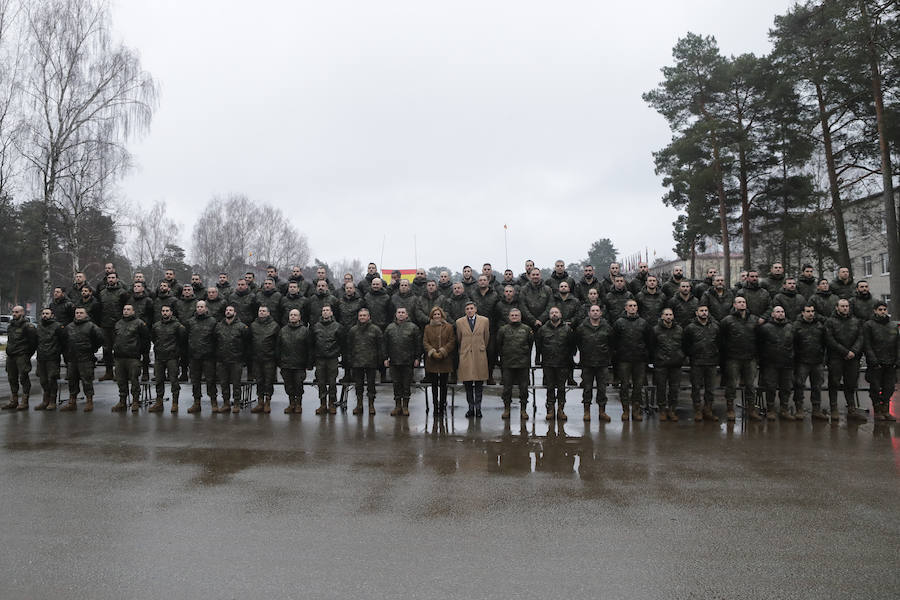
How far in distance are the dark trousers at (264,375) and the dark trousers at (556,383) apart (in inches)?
186

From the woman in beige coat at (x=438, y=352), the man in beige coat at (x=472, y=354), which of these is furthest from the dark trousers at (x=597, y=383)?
the woman in beige coat at (x=438, y=352)

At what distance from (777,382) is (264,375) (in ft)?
27.7

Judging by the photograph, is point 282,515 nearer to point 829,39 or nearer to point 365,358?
point 365,358

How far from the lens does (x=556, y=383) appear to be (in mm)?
9438

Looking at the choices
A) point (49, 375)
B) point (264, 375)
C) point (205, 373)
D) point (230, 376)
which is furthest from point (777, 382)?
point (49, 375)

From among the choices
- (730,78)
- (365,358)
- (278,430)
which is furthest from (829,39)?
(278,430)

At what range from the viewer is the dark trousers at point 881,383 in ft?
29.8

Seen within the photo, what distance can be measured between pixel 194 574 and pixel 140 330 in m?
7.59

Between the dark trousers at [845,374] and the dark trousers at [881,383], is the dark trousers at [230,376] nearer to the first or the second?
the dark trousers at [845,374]

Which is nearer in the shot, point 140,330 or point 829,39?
point 140,330

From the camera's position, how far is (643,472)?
6.30 metres

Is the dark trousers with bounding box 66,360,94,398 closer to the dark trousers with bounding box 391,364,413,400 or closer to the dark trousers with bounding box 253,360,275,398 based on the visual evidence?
the dark trousers with bounding box 253,360,275,398

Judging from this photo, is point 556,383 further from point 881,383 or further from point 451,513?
point 881,383

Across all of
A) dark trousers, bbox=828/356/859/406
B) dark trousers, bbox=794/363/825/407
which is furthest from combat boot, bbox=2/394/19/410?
dark trousers, bbox=828/356/859/406
